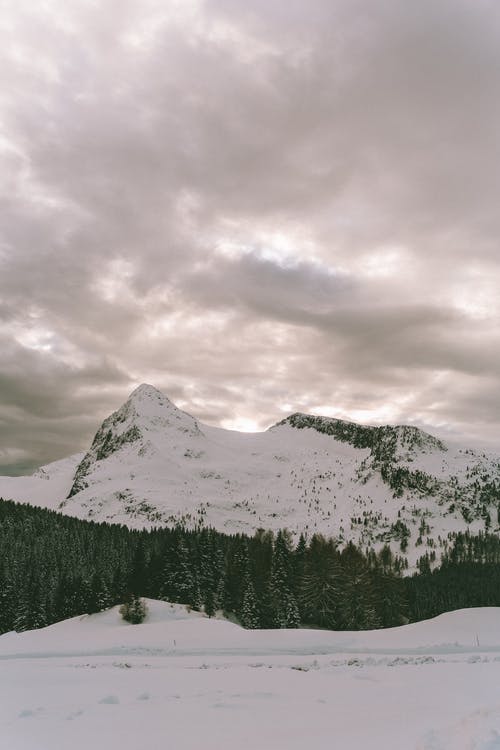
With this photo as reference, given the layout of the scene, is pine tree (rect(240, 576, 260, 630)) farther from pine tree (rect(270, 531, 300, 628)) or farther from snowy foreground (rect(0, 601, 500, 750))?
snowy foreground (rect(0, 601, 500, 750))

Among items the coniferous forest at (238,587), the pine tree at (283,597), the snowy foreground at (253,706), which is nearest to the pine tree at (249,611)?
the coniferous forest at (238,587)

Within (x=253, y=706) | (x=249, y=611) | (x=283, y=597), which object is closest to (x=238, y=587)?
(x=249, y=611)

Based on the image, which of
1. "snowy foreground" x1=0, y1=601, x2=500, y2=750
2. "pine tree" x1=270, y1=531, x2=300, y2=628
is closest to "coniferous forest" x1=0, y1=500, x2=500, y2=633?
"pine tree" x1=270, y1=531, x2=300, y2=628

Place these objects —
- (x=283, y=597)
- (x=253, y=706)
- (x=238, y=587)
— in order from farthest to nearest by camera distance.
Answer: (x=238, y=587), (x=283, y=597), (x=253, y=706)

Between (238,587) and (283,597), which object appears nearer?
(283,597)

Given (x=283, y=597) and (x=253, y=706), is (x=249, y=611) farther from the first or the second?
(x=253, y=706)

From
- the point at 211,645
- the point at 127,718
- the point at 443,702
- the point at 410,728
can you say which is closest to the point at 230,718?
the point at 127,718

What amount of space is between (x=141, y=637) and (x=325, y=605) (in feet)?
99.5

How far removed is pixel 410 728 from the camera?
13.9 meters

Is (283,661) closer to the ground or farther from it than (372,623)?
farther from it

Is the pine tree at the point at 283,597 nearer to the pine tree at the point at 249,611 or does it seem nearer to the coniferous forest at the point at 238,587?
the coniferous forest at the point at 238,587

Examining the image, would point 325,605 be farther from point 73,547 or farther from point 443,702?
point 73,547

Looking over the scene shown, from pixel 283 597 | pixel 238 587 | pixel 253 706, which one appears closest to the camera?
pixel 253 706

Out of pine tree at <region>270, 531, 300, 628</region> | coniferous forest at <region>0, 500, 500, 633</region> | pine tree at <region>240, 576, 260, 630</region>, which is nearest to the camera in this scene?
pine tree at <region>270, 531, 300, 628</region>
